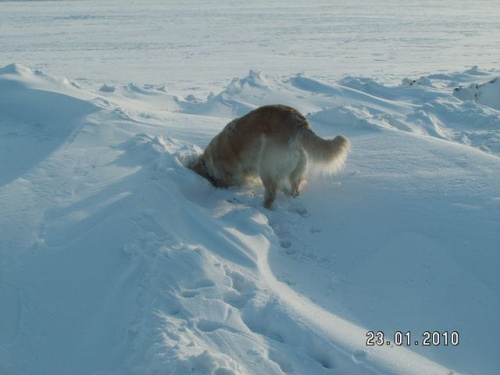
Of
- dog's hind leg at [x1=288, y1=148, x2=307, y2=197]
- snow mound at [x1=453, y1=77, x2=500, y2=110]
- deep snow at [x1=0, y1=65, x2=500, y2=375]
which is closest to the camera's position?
deep snow at [x1=0, y1=65, x2=500, y2=375]

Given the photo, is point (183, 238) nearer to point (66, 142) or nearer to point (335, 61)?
point (66, 142)

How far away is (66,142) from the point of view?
4961mm

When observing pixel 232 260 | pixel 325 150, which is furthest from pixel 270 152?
pixel 232 260

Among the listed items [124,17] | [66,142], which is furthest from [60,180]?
[124,17]

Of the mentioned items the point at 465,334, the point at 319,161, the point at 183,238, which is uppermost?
the point at 319,161

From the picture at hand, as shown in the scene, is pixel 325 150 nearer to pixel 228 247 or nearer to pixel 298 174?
pixel 298 174

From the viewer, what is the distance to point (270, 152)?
13.6ft

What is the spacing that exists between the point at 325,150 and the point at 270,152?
0.53 m

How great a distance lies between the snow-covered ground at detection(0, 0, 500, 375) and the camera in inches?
95.7

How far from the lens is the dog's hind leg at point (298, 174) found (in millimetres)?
4078

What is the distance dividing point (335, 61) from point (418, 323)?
12.4m

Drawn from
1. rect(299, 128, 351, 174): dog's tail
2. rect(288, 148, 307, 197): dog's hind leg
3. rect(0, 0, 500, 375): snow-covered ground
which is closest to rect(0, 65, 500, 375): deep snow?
rect(0, 0, 500, 375): snow-covered ground

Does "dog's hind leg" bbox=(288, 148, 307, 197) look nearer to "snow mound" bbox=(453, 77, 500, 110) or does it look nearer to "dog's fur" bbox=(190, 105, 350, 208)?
"dog's fur" bbox=(190, 105, 350, 208)

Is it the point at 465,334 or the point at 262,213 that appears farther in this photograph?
the point at 262,213
